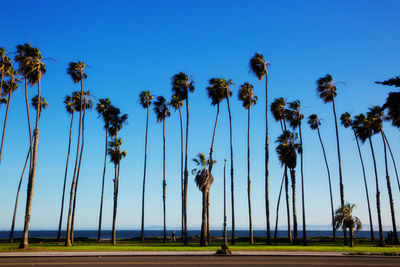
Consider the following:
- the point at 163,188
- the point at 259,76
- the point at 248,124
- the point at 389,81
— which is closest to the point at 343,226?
the point at 248,124

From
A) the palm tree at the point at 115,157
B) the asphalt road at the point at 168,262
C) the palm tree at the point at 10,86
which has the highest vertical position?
the palm tree at the point at 10,86

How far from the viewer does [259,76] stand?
160 feet

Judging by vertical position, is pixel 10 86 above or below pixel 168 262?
above

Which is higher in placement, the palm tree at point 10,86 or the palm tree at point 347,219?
the palm tree at point 10,86

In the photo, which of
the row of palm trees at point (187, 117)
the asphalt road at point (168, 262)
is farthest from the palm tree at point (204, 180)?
the asphalt road at point (168, 262)

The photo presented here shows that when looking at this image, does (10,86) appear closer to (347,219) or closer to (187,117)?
(187,117)

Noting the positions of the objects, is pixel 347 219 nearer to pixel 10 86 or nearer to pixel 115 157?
pixel 115 157

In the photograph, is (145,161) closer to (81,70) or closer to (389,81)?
(81,70)

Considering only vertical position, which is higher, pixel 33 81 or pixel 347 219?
pixel 33 81

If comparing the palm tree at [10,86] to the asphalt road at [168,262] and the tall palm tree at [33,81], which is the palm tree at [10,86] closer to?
the tall palm tree at [33,81]

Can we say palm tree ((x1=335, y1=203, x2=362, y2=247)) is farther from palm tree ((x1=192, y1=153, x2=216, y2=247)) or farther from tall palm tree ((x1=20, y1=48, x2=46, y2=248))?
tall palm tree ((x1=20, y1=48, x2=46, y2=248))

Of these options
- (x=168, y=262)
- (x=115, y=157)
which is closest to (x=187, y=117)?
(x=115, y=157)

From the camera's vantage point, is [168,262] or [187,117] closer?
[168,262]

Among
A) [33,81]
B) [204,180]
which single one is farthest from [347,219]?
[33,81]
